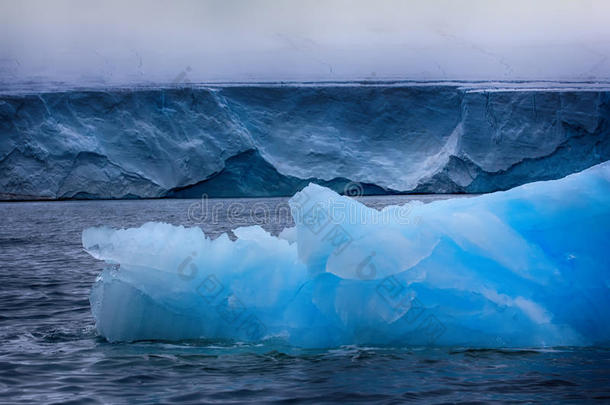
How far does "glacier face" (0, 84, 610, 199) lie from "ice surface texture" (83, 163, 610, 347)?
76.4 ft

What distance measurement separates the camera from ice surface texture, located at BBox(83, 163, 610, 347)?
4957 millimetres

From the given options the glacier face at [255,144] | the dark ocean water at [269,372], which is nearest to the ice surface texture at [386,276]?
the dark ocean water at [269,372]

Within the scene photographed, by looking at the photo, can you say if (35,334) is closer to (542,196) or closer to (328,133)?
(542,196)

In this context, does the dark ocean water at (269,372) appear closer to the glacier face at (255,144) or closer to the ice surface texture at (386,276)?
the ice surface texture at (386,276)

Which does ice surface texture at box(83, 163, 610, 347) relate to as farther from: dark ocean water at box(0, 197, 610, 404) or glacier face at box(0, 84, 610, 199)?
glacier face at box(0, 84, 610, 199)

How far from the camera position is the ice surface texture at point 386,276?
4957mm

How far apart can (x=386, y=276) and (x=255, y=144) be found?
2458cm

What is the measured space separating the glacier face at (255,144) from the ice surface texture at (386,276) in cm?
2327

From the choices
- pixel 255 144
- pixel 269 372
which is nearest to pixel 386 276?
pixel 269 372

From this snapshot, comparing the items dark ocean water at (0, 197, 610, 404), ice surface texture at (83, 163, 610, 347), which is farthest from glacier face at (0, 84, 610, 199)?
ice surface texture at (83, 163, 610, 347)

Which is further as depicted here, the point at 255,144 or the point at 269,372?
the point at 255,144

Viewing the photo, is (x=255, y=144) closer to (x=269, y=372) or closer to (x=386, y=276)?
(x=386, y=276)

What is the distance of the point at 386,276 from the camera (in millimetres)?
4895

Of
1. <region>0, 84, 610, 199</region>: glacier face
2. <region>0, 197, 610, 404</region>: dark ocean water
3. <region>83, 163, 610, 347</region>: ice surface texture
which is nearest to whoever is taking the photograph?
<region>0, 197, 610, 404</region>: dark ocean water
